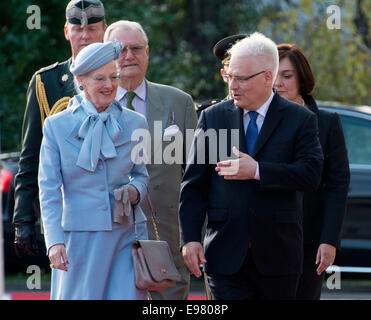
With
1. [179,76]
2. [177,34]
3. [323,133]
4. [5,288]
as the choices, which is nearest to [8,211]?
[5,288]

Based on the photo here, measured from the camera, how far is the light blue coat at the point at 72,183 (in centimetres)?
510

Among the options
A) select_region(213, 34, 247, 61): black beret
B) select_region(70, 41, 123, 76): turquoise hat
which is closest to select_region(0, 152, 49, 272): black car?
select_region(213, 34, 247, 61): black beret

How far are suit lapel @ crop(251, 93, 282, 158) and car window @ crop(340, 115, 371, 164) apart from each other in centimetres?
489

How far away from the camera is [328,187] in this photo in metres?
5.90

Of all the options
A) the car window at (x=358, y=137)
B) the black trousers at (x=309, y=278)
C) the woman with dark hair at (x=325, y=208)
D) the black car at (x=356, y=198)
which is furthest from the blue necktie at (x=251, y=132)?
the car window at (x=358, y=137)

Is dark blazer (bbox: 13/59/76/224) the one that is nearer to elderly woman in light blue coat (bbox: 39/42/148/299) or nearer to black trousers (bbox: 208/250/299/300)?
elderly woman in light blue coat (bbox: 39/42/148/299)

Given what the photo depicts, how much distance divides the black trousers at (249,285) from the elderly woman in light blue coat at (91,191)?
0.39 metres

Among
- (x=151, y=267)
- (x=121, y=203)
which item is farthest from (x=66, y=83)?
(x=151, y=267)

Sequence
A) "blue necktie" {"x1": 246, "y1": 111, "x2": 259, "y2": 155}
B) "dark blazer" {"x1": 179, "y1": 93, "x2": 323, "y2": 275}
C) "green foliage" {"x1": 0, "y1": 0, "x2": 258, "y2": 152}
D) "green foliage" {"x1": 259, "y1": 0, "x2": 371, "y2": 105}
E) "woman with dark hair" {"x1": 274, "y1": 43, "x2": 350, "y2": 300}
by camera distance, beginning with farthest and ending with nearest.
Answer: "green foliage" {"x1": 259, "y1": 0, "x2": 371, "y2": 105} < "green foliage" {"x1": 0, "y1": 0, "x2": 258, "y2": 152} < "woman with dark hair" {"x1": 274, "y1": 43, "x2": 350, "y2": 300} < "blue necktie" {"x1": 246, "y1": 111, "x2": 259, "y2": 155} < "dark blazer" {"x1": 179, "y1": 93, "x2": 323, "y2": 275}

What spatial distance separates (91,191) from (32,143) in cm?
Answer: 101

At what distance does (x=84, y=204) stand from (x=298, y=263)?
1.04 meters

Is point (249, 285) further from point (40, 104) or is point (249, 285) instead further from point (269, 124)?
point (40, 104)

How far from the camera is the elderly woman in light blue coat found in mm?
5129

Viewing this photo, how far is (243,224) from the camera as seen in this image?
5.09 meters
